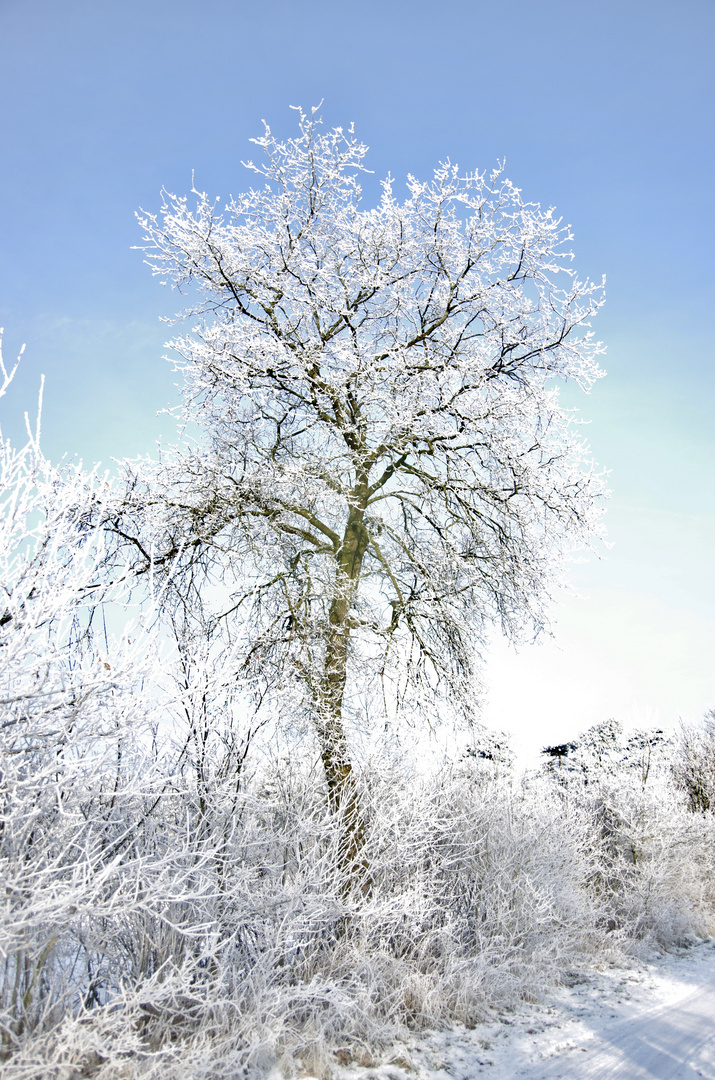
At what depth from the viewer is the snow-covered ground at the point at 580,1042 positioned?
14.2 ft

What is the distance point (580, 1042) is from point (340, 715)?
11.2 feet

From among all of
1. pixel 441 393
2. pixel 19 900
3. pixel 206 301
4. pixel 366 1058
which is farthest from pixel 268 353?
pixel 366 1058

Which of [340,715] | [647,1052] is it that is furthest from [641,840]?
[340,715]

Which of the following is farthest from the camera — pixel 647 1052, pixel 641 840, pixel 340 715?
pixel 641 840

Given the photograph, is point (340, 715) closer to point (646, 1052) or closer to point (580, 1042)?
point (580, 1042)

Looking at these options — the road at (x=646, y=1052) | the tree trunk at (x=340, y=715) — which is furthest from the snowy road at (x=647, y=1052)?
the tree trunk at (x=340, y=715)

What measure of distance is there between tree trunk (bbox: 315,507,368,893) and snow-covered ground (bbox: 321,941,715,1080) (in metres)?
1.20

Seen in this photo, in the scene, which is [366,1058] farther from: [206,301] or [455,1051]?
[206,301]

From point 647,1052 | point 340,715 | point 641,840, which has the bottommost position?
point 647,1052

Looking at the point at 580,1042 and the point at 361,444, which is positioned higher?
the point at 361,444

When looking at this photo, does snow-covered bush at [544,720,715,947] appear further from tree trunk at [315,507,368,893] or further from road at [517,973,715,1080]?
tree trunk at [315,507,368,893]

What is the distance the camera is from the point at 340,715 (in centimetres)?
699

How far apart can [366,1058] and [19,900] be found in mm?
2663

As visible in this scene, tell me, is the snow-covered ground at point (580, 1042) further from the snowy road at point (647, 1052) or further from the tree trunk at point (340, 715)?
the tree trunk at point (340, 715)
